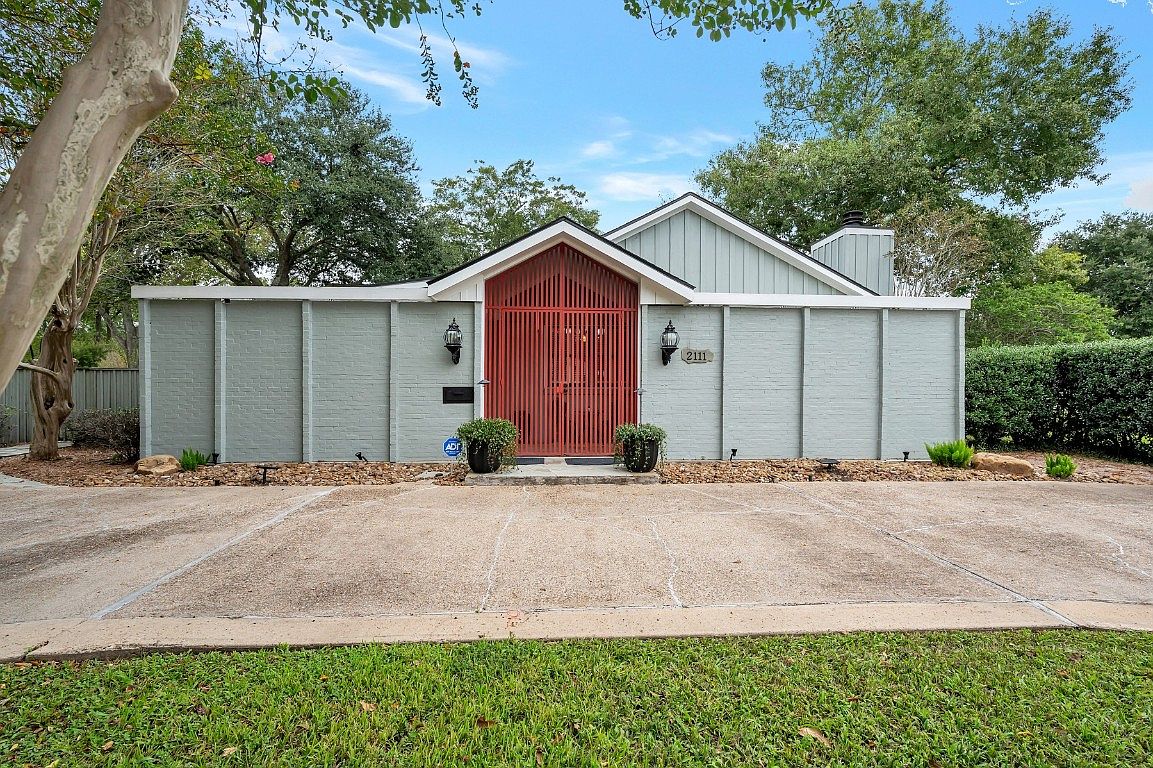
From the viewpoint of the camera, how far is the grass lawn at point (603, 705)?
1938 mm

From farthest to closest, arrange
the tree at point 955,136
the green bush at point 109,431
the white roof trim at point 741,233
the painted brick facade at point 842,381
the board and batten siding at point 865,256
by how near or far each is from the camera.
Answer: the tree at point 955,136, the board and batten siding at point 865,256, the white roof trim at point 741,233, the painted brick facade at point 842,381, the green bush at point 109,431

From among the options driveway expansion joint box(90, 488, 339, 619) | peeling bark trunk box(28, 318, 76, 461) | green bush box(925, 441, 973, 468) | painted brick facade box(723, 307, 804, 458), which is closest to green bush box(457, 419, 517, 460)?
driveway expansion joint box(90, 488, 339, 619)

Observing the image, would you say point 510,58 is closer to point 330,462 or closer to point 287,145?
point 330,462

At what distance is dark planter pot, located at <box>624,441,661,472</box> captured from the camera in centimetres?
711

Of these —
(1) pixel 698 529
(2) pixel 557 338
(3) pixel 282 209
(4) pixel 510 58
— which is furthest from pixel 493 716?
(3) pixel 282 209

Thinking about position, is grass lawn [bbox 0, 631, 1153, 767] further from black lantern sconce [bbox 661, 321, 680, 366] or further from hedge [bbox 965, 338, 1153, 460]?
hedge [bbox 965, 338, 1153, 460]

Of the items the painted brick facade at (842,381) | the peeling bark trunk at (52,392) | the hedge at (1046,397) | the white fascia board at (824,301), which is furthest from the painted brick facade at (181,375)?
the hedge at (1046,397)

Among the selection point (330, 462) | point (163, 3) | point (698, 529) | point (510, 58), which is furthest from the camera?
point (510, 58)

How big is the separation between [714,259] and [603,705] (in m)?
8.78

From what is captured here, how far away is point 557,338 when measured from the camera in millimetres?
8125

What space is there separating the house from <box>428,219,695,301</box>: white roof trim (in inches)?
1.2

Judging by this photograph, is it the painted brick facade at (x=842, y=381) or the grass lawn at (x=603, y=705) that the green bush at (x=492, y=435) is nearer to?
the grass lawn at (x=603, y=705)

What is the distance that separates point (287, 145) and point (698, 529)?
16.8 meters

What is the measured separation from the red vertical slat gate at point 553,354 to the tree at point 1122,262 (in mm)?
26595
